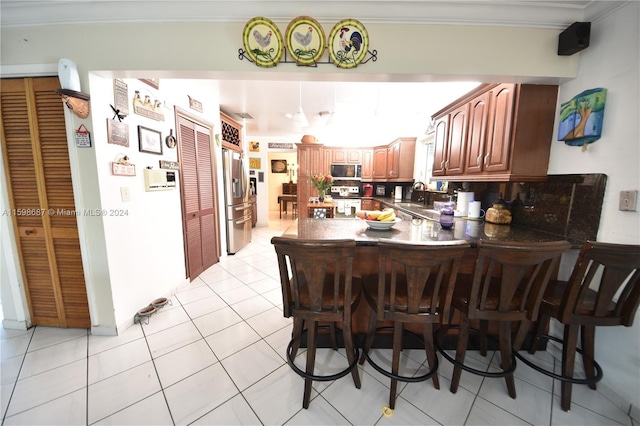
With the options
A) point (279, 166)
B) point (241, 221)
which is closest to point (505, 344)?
point (241, 221)

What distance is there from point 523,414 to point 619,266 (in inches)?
38.2

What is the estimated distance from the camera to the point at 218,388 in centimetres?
141

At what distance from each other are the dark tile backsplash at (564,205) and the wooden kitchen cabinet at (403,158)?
2.92 m

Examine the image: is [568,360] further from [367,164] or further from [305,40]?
[367,164]

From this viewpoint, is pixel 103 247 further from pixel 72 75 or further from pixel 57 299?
pixel 72 75

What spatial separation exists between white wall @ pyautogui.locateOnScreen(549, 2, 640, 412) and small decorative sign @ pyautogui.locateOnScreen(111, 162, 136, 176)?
140 inches

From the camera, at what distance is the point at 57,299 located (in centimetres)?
188

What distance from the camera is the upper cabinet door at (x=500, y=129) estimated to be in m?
1.82

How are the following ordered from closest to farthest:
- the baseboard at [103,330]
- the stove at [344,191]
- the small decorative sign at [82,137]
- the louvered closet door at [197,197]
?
1. the small decorative sign at [82,137]
2. the baseboard at [103,330]
3. the louvered closet door at [197,197]
4. the stove at [344,191]

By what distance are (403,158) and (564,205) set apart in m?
3.46

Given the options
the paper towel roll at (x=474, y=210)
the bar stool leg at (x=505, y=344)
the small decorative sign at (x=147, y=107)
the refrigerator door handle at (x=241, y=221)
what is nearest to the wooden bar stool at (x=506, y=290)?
the bar stool leg at (x=505, y=344)

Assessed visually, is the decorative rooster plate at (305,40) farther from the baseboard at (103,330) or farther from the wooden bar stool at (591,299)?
the baseboard at (103,330)

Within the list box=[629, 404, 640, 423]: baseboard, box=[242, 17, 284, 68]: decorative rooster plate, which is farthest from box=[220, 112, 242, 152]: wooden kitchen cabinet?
box=[629, 404, 640, 423]: baseboard

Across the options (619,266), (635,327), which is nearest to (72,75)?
(619,266)
